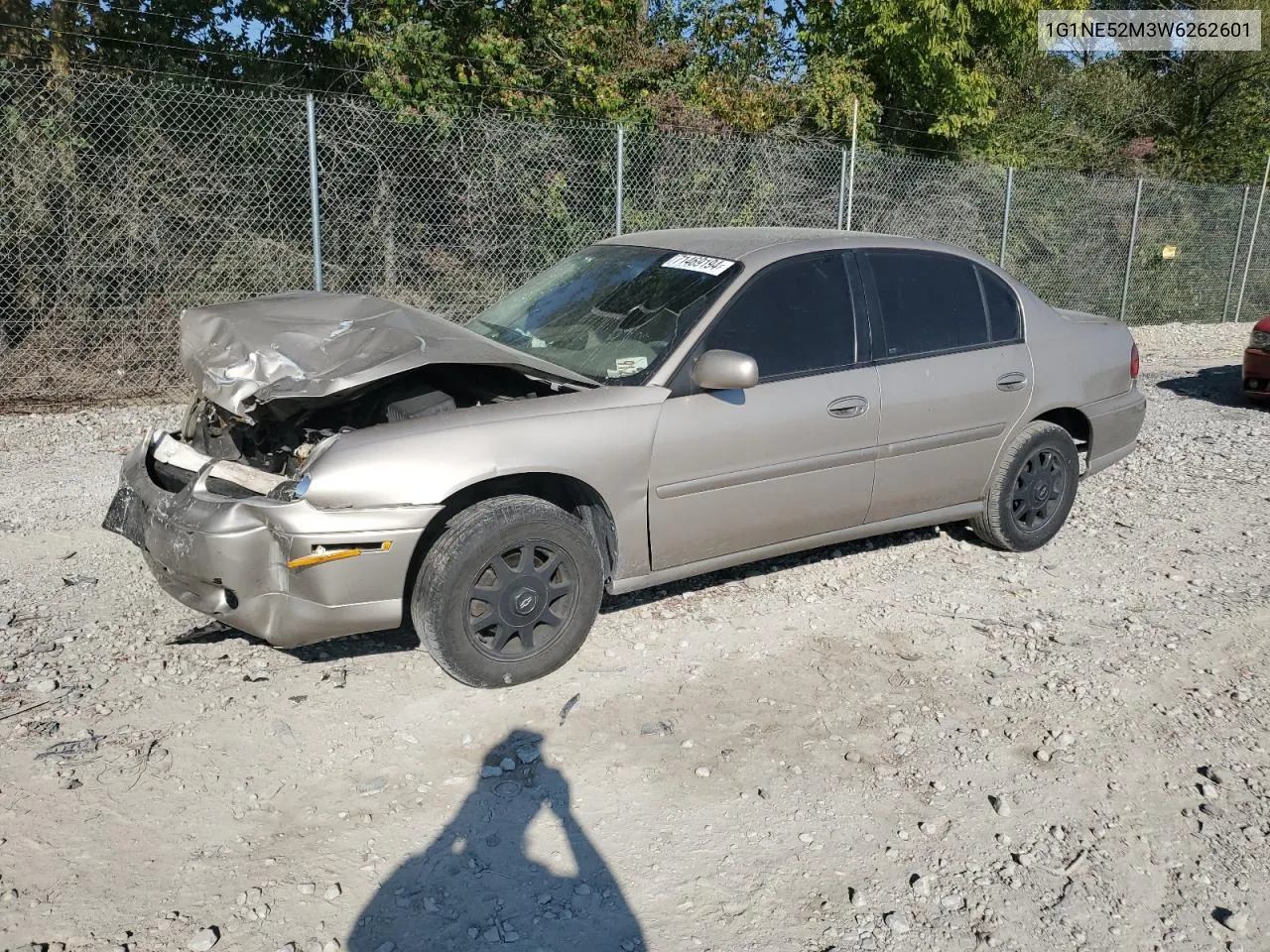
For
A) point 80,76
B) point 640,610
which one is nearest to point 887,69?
point 80,76

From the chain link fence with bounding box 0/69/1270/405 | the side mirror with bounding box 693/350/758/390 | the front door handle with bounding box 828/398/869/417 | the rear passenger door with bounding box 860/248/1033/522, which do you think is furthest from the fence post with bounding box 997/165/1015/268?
the side mirror with bounding box 693/350/758/390

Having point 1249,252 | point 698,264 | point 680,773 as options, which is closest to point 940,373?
point 698,264

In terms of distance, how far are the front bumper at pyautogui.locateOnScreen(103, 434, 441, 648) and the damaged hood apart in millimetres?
475

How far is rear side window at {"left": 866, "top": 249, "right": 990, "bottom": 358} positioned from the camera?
497 centimetres

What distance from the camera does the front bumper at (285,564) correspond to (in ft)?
11.8

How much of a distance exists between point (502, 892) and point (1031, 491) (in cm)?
384

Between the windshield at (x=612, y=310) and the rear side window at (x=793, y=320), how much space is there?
0.15 meters

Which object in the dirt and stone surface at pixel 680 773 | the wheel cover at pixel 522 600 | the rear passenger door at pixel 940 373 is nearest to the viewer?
the dirt and stone surface at pixel 680 773

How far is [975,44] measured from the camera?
16.6 meters

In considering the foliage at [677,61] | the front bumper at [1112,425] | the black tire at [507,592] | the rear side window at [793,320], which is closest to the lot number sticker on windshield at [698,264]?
the rear side window at [793,320]

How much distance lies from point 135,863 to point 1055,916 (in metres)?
2.60

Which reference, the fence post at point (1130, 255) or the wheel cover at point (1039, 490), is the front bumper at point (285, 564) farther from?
the fence post at point (1130, 255)

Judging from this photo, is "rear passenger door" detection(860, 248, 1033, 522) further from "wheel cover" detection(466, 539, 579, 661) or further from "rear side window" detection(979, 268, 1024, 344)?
"wheel cover" detection(466, 539, 579, 661)

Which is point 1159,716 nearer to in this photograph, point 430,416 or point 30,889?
point 430,416
